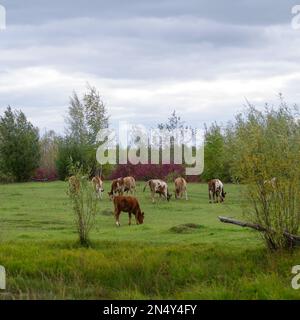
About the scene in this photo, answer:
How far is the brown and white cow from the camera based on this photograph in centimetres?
3158

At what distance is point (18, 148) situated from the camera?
178 feet

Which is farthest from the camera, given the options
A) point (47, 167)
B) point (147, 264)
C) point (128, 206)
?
point (47, 167)

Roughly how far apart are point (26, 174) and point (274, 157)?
41594 millimetres

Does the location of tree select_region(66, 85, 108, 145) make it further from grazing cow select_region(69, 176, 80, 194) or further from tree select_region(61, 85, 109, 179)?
grazing cow select_region(69, 176, 80, 194)

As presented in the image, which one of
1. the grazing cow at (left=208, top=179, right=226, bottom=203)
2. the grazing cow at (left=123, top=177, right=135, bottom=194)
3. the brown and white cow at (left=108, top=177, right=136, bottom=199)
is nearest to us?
the grazing cow at (left=208, top=179, right=226, bottom=203)

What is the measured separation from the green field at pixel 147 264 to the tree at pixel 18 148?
34920 millimetres

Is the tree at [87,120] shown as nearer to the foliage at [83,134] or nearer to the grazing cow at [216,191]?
the foliage at [83,134]

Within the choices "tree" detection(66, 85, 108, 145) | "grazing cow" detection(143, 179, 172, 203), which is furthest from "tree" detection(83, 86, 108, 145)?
"grazing cow" detection(143, 179, 172, 203)

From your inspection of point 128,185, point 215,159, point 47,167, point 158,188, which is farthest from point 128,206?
point 47,167

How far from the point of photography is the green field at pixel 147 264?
1282 cm

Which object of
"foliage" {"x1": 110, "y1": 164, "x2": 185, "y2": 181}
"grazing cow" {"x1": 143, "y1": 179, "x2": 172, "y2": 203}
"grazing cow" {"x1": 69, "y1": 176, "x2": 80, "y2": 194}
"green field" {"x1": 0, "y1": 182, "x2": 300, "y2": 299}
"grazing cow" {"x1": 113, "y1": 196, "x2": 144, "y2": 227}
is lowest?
"green field" {"x1": 0, "y1": 182, "x2": 300, "y2": 299}

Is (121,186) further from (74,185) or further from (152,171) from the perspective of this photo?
(74,185)

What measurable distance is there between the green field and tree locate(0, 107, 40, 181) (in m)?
34.9

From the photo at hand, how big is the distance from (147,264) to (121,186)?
1781 centimetres
